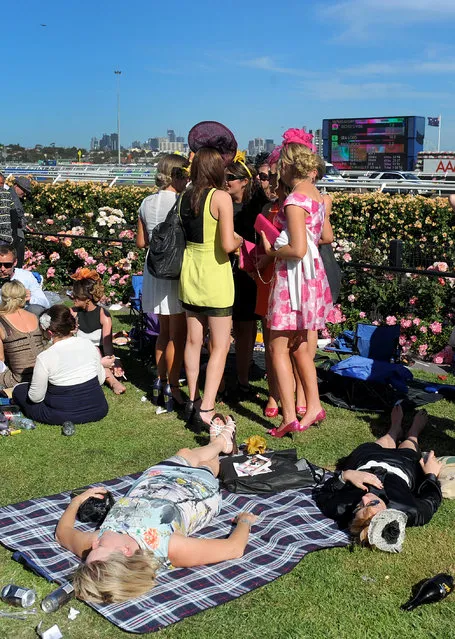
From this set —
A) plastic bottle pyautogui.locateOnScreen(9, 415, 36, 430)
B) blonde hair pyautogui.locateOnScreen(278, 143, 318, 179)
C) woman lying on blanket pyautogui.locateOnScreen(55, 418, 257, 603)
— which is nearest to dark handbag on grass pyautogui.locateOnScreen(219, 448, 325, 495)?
woman lying on blanket pyautogui.locateOnScreen(55, 418, 257, 603)

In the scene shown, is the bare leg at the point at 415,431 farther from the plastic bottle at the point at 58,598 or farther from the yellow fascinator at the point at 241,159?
the plastic bottle at the point at 58,598

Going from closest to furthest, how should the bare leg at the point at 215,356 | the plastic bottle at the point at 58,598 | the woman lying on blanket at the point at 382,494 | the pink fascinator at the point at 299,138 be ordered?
the plastic bottle at the point at 58,598, the woman lying on blanket at the point at 382,494, the pink fascinator at the point at 299,138, the bare leg at the point at 215,356

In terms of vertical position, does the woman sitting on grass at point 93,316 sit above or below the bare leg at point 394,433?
above

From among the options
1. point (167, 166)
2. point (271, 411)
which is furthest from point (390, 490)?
point (167, 166)

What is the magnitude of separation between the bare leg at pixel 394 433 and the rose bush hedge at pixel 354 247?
217 centimetres

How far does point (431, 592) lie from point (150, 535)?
1.27 metres

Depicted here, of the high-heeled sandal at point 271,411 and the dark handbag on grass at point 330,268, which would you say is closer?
the dark handbag on grass at point 330,268

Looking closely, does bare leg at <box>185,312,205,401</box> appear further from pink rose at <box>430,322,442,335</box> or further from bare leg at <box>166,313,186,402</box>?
pink rose at <box>430,322,442,335</box>

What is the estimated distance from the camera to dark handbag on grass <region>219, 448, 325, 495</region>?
447cm

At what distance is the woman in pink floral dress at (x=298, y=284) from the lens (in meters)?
4.89

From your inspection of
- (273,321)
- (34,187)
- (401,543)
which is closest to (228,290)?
(273,321)

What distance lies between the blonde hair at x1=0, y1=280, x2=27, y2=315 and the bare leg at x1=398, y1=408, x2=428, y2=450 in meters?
3.15

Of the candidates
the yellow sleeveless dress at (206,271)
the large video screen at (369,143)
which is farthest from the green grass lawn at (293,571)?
the large video screen at (369,143)

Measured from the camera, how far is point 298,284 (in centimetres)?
509
